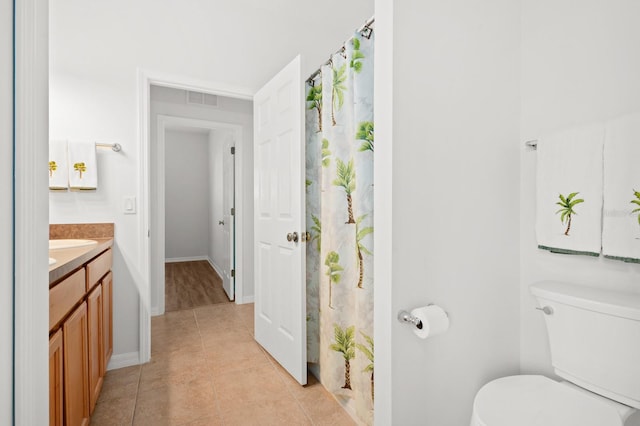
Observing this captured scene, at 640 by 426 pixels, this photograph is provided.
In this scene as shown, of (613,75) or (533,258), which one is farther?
(533,258)

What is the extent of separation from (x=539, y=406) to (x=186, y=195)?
605 centimetres

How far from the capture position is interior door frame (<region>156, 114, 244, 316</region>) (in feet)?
10.7

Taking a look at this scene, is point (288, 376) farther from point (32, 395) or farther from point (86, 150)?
point (86, 150)

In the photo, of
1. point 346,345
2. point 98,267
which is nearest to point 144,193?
point 98,267

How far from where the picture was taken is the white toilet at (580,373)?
0.98 meters

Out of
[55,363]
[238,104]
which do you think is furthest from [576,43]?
[238,104]

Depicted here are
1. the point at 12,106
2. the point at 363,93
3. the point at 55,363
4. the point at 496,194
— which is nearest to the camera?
the point at 12,106

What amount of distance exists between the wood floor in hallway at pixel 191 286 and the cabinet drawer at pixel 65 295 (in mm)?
2232

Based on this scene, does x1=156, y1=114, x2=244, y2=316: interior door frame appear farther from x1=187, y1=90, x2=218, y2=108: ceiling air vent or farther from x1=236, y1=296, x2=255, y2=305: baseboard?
x1=187, y1=90, x2=218, y2=108: ceiling air vent

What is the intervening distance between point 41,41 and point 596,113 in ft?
5.30

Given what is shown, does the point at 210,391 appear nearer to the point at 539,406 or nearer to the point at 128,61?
the point at 539,406

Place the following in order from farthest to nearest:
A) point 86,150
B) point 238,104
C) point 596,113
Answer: point 238,104
point 86,150
point 596,113

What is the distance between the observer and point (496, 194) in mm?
1326

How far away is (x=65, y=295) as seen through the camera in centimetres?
114
